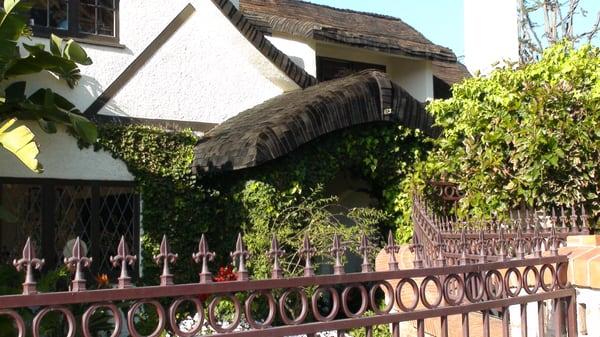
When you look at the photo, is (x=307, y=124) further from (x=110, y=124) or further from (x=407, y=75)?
(x=407, y=75)

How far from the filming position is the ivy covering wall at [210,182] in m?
9.68

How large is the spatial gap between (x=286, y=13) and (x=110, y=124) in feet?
26.0

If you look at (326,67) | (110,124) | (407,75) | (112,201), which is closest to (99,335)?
(112,201)

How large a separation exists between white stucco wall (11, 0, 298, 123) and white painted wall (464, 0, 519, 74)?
4024mm

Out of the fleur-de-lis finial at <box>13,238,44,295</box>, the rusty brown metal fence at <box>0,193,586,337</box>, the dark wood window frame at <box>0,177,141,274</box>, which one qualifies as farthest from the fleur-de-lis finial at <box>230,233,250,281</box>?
the dark wood window frame at <box>0,177,141,274</box>

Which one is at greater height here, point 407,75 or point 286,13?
point 286,13

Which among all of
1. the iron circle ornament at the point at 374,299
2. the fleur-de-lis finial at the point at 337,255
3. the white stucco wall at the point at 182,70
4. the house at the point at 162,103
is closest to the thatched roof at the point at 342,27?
the house at the point at 162,103

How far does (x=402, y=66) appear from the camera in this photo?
16.9 m

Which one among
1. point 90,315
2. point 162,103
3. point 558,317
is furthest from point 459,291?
point 162,103

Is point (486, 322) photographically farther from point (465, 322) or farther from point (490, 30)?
point (490, 30)

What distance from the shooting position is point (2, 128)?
7.54 meters

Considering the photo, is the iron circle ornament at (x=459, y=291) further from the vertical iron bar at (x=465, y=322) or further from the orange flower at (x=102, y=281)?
the orange flower at (x=102, y=281)

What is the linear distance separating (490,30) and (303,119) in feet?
17.8

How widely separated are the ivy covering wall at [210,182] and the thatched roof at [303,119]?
12.2 inches
